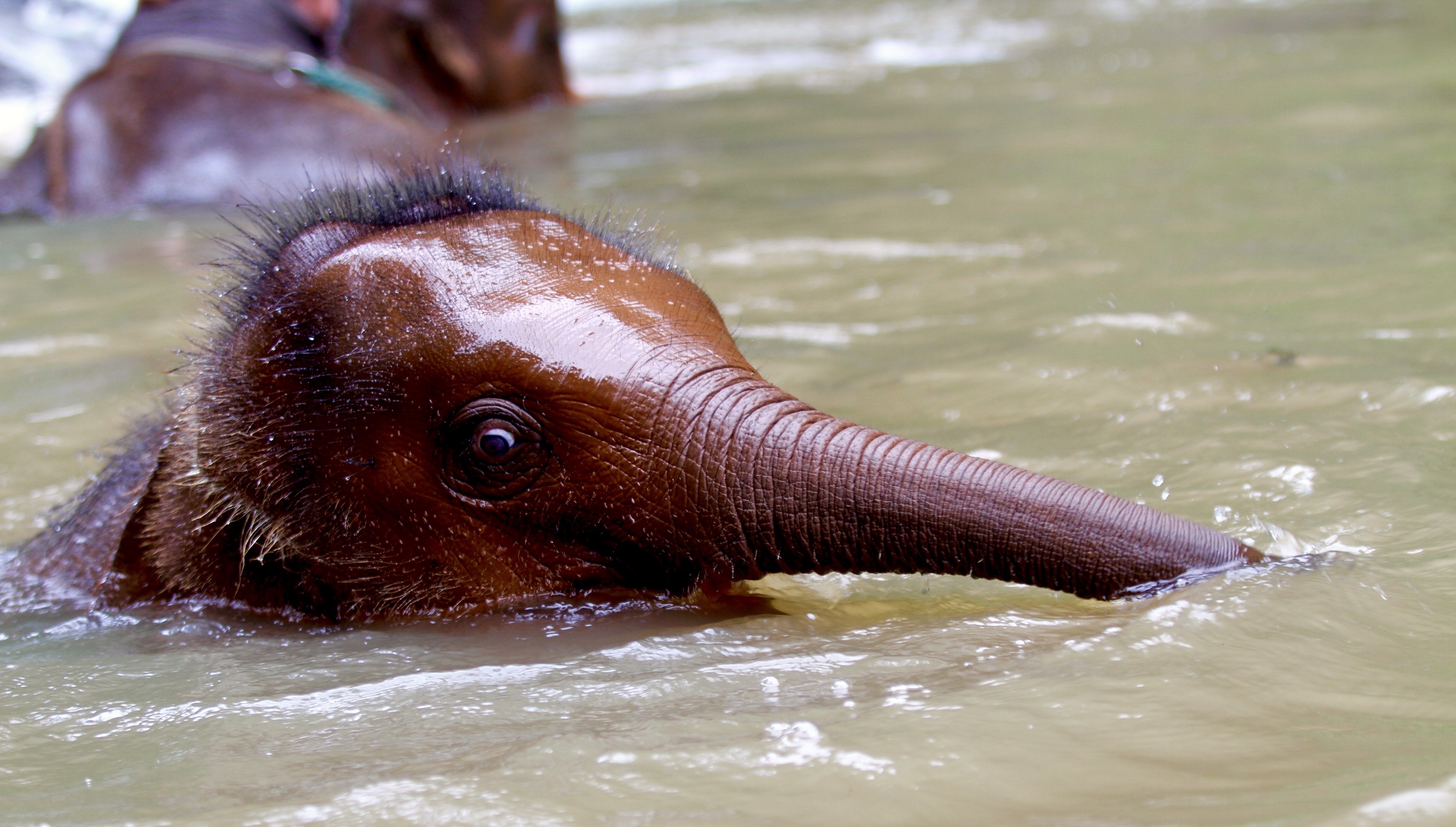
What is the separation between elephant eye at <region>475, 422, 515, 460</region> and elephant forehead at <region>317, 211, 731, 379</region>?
0.52 ft

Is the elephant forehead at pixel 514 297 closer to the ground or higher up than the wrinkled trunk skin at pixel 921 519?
higher up

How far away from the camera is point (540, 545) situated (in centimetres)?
320

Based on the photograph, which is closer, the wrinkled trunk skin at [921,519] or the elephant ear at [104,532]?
the wrinkled trunk skin at [921,519]

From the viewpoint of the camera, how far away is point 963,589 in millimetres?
3145

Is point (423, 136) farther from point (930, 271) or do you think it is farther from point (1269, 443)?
point (1269, 443)

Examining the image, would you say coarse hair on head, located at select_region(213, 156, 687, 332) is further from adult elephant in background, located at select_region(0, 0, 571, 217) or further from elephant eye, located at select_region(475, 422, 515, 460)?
adult elephant in background, located at select_region(0, 0, 571, 217)

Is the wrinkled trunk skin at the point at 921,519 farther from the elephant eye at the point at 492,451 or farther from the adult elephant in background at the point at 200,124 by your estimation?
the adult elephant in background at the point at 200,124

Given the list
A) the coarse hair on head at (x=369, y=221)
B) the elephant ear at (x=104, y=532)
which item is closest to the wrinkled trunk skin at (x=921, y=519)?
the coarse hair on head at (x=369, y=221)

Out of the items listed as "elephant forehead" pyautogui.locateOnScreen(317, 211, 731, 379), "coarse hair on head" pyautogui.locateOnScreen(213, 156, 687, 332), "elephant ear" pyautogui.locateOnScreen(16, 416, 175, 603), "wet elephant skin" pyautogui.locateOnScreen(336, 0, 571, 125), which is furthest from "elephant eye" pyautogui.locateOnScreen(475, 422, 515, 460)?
"wet elephant skin" pyautogui.locateOnScreen(336, 0, 571, 125)

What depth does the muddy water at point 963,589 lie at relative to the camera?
222 centimetres

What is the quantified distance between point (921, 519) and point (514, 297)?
38.0 inches

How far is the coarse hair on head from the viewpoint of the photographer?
10.9 ft

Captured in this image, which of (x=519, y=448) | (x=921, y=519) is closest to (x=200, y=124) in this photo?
(x=519, y=448)

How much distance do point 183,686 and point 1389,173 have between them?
18.9 ft
